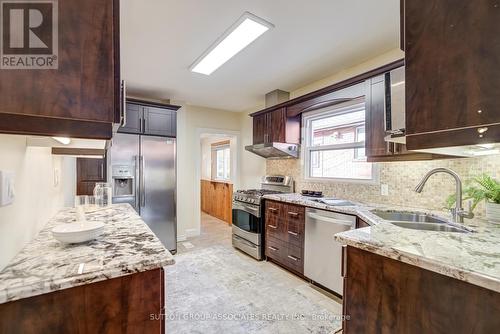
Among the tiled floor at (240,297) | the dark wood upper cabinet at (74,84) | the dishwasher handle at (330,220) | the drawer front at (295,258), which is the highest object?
the dark wood upper cabinet at (74,84)

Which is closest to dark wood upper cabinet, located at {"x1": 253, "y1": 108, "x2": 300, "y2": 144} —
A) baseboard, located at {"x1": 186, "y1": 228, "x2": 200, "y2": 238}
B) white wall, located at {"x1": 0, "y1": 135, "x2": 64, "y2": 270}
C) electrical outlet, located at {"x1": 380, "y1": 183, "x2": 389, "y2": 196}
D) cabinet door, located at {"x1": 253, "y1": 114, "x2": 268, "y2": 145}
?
cabinet door, located at {"x1": 253, "y1": 114, "x2": 268, "y2": 145}

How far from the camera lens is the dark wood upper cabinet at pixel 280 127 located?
3.47 m

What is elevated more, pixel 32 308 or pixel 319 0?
pixel 319 0

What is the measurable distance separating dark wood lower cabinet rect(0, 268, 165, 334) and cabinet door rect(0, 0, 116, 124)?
553mm

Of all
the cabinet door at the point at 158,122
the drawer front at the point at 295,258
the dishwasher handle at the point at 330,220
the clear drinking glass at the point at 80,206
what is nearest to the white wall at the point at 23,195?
the clear drinking glass at the point at 80,206

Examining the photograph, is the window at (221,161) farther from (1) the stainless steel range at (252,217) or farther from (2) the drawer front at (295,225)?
(2) the drawer front at (295,225)

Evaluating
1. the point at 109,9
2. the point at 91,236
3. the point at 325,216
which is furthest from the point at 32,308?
the point at 325,216

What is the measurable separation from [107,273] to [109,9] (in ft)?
2.82

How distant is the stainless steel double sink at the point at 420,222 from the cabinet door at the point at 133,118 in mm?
3213

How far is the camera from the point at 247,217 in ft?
11.4

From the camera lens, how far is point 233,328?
6.23ft

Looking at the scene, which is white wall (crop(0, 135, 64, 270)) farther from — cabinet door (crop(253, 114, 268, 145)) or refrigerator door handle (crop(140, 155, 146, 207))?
cabinet door (crop(253, 114, 268, 145))

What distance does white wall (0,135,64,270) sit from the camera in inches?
34.7

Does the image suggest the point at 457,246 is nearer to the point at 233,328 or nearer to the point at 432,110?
the point at 432,110
